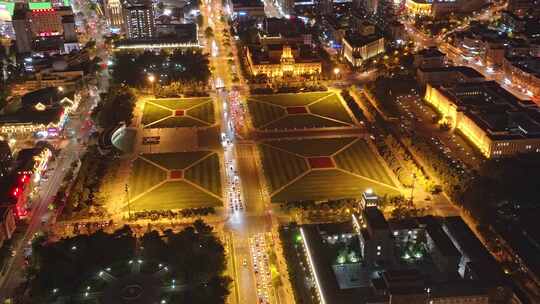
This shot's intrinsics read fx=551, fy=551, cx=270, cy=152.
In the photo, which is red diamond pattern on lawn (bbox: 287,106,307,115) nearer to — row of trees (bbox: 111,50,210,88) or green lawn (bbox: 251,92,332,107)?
green lawn (bbox: 251,92,332,107)

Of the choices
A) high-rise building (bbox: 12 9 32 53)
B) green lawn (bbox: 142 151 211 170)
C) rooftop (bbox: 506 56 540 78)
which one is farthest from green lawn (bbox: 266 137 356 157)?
high-rise building (bbox: 12 9 32 53)

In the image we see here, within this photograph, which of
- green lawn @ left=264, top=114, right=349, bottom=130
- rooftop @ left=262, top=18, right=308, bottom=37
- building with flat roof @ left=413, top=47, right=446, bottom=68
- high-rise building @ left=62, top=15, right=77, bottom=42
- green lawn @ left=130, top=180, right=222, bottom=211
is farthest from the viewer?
rooftop @ left=262, top=18, right=308, bottom=37

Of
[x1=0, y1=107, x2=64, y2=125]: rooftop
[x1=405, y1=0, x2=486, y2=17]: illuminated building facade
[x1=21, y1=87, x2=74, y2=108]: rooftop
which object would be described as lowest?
[x1=0, y1=107, x2=64, y2=125]: rooftop

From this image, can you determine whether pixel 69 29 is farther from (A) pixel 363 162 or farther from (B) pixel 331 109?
(A) pixel 363 162

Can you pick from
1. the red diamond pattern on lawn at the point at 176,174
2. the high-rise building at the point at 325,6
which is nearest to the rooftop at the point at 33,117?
the red diamond pattern on lawn at the point at 176,174

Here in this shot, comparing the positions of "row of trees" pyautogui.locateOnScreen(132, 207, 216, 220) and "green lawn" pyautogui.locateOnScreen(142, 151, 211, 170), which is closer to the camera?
"row of trees" pyautogui.locateOnScreen(132, 207, 216, 220)

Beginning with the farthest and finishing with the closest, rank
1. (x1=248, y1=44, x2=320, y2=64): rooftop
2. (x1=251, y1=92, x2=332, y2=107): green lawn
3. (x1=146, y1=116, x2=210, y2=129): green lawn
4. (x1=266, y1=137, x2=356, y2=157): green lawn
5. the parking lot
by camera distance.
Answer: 1. (x1=248, y1=44, x2=320, y2=64): rooftop
2. (x1=251, y1=92, x2=332, y2=107): green lawn
3. (x1=146, y1=116, x2=210, y2=129): green lawn
4. (x1=266, y1=137, x2=356, y2=157): green lawn
5. the parking lot

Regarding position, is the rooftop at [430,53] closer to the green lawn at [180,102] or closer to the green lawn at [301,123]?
the green lawn at [301,123]
